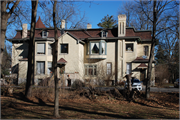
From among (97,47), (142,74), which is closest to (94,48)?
(97,47)

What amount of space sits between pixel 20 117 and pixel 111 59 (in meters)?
20.2

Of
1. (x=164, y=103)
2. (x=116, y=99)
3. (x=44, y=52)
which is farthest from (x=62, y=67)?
(x=164, y=103)

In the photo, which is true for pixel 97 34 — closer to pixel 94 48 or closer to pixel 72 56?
pixel 94 48

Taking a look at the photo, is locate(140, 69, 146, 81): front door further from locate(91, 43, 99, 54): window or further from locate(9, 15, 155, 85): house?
locate(91, 43, 99, 54): window

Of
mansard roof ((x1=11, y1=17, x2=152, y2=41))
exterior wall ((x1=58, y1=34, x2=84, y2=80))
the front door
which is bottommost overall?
the front door

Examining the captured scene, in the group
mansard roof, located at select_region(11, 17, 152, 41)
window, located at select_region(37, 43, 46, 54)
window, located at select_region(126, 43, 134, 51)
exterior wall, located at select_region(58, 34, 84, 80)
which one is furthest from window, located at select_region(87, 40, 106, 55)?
window, located at select_region(37, 43, 46, 54)

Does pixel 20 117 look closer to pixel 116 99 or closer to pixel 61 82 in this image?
pixel 61 82

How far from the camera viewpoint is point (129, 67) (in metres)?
26.7

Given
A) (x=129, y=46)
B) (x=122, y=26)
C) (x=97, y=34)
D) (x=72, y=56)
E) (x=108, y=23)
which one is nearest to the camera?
(x=72, y=56)

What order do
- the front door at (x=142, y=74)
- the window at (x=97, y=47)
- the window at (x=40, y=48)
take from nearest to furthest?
the front door at (x=142, y=74), the window at (x=97, y=47), the window at (x=40, y=48)

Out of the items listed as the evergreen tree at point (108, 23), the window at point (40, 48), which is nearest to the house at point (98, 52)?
the window at point (40, 48)

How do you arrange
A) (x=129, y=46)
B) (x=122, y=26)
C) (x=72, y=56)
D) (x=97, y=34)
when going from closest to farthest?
(x=72, y=56), (x=122, y=26), (x=129, y=46), (x=97, y=34)

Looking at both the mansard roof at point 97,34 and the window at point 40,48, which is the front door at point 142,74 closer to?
the mansard roof at point 97,34

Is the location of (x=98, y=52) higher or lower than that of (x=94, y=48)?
lower
